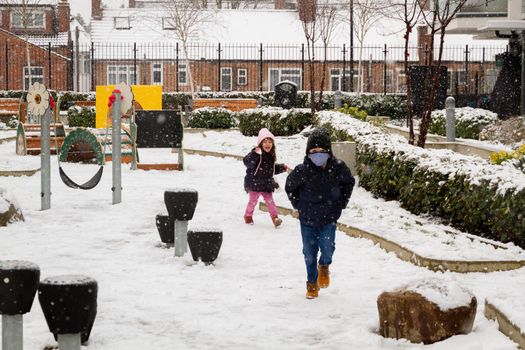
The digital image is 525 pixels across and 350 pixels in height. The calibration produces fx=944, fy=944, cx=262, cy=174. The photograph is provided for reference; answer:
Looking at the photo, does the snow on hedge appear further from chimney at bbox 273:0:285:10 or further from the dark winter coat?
chimney at bbox 273:0:285:10

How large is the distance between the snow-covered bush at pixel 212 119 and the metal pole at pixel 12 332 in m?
22.1

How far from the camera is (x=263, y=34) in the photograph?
50.7m

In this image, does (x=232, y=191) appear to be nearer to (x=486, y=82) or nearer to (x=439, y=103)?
(x=439, y=103)

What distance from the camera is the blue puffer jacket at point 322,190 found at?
27.4 feet

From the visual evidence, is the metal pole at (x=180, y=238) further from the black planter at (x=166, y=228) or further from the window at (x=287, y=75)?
the window at (x=287, y=75)

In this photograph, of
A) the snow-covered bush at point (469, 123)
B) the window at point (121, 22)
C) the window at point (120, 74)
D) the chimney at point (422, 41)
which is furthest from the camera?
the window at point (121, 22)

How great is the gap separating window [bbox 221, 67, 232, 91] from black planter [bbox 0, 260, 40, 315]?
141 feet

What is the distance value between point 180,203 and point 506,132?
1290cm

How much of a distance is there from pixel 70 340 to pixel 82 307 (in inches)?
8.4

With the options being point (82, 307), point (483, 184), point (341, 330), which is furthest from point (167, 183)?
point (82, 307)

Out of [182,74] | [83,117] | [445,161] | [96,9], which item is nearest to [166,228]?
[445,161]

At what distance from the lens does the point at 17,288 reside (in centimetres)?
594

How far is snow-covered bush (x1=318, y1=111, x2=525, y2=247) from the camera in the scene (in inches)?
389

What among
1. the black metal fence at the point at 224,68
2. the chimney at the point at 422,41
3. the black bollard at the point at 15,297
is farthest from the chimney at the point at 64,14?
the black bollard at the point at 15,297
